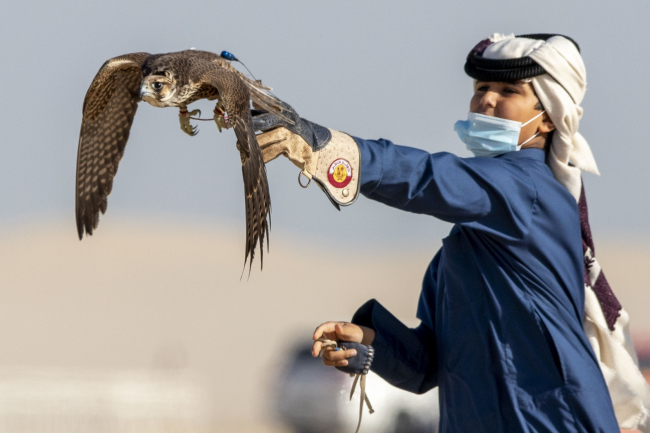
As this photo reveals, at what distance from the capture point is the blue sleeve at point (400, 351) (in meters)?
2.24

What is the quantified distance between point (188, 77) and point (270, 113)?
17cm

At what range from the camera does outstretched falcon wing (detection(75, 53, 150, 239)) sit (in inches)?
78.3

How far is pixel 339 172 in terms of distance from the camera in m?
1.63

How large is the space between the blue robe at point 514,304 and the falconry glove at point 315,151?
0.54 feet

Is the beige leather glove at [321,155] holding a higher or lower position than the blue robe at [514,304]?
higher

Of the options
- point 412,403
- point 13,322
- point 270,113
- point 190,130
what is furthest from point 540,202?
point 13,322

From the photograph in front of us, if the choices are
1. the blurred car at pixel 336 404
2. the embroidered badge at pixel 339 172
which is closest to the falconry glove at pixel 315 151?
the embroidered badge at pixel 339 172

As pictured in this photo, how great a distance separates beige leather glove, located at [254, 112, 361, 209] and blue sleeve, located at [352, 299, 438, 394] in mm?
713

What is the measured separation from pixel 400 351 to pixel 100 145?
0.95 m

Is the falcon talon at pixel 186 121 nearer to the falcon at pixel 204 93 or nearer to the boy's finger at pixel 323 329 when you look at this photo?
the falcon at pixel 204 93

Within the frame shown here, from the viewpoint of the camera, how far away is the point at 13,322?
6.40 meters

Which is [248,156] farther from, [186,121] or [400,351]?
[400,351]

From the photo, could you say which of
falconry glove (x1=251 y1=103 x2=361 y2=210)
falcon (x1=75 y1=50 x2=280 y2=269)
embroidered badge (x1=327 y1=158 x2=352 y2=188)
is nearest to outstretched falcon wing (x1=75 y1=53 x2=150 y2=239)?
falcon (x1=75 y1=50 x2=280 y2=269)

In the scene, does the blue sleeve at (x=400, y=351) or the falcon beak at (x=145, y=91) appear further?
the blue sleeve at (x=400, y=351)
